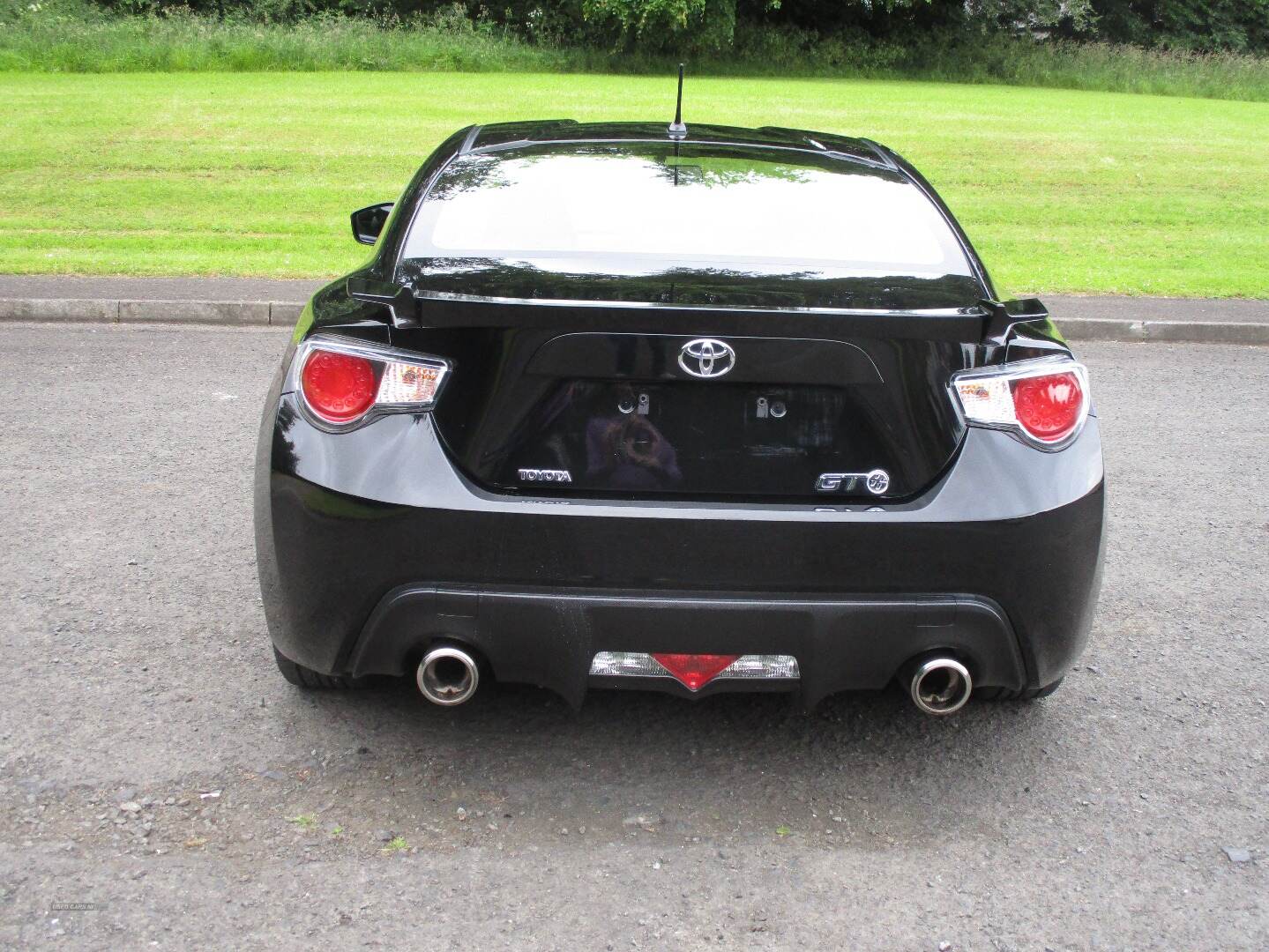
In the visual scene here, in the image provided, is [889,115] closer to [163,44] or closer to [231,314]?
[163,44]

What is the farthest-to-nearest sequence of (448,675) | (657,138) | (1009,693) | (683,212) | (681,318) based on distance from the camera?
(657,138)
(683,212)
(1009,693)
(448,675)
(681,318)

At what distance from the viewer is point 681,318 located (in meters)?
2.75

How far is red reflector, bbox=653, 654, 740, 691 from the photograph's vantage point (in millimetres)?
2869

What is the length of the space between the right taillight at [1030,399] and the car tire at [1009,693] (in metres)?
0.71

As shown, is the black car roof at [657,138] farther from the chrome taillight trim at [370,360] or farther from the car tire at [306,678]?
the car tire at [306,678]

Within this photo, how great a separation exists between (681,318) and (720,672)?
81 cm

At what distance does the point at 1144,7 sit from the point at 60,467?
54.2m

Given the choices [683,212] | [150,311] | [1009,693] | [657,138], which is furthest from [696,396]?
[150,311]

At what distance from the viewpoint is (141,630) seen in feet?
12.7

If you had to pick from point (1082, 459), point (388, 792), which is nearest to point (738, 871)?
point (388, 792)

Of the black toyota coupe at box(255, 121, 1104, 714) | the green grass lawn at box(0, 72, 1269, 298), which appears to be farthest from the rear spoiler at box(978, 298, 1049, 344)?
the green grass lawn at box(0, 72, 1269, 298)

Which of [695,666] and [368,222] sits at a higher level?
[368,222]

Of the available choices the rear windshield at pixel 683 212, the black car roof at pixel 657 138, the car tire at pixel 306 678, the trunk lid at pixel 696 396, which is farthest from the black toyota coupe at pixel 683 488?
the black car roof at pixel 657 138

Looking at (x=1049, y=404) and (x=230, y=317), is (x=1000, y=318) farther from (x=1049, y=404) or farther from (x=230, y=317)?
(x=230, y=317)
